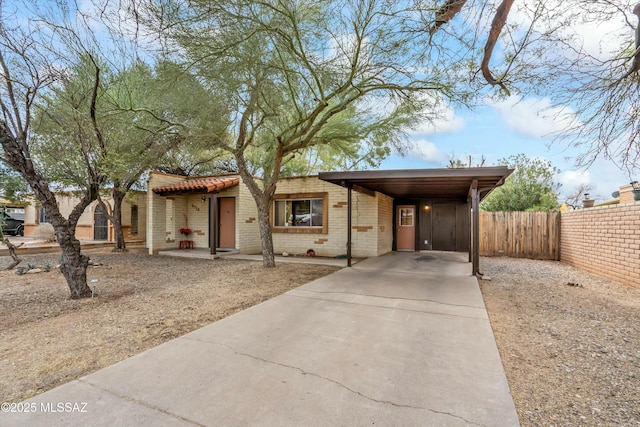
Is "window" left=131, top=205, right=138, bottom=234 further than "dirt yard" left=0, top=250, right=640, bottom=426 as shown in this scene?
Yes

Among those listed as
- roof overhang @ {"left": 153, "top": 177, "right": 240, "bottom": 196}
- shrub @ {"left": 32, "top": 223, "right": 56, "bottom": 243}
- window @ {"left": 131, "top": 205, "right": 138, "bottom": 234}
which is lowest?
shrub @ {"left": 32, "top": 223, "right": 56, "bottom": 243}

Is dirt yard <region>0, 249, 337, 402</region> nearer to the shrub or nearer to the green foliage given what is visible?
the shrub

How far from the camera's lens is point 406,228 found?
42.0 feet

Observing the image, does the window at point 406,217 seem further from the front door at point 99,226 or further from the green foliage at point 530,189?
the front door at point 99,226

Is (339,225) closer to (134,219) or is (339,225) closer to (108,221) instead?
(134,219)

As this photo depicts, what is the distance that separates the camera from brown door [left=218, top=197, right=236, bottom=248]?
12.1 m

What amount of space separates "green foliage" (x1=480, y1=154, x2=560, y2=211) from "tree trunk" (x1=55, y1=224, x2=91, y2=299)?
20621 mm

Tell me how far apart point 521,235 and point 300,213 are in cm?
795

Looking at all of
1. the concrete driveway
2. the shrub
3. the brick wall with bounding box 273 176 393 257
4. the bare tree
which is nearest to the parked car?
the shrub

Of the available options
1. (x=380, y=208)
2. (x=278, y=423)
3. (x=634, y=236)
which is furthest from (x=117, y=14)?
(x=634, y=236)

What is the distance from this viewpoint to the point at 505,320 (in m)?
4.05

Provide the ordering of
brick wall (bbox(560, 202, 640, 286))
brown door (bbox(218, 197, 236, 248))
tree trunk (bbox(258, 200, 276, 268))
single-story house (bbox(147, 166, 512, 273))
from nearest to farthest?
brick wall (bbox(560, 202, 640, 286)) → tree trunk (bbox(258, 200, 276, 268)) → single-story house (bbox(147, 166, 512, 273)) → brown door (bbox(218, 197, 236, 248))

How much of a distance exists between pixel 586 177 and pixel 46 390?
690 centimetres

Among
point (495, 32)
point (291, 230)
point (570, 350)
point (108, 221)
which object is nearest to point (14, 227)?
point (108, 221)
